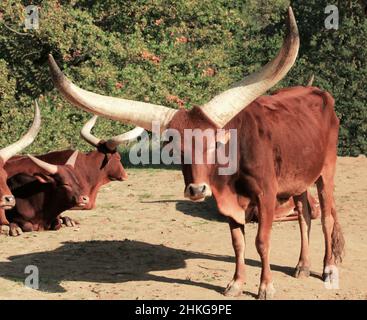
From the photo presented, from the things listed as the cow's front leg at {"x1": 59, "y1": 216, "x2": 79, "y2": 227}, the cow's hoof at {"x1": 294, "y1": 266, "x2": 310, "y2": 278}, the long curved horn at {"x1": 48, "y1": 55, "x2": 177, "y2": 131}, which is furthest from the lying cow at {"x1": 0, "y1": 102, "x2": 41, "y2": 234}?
the cow's hoof at {"x1": 294, "y1": 266, "x2": 310, "y2": 278}

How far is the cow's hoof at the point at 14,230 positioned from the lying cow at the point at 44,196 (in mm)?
56

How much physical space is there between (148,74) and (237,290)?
10.8 metres

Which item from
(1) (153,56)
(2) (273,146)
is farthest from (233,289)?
(1) (153,56)

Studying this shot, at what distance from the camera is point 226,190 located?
6.32 metres

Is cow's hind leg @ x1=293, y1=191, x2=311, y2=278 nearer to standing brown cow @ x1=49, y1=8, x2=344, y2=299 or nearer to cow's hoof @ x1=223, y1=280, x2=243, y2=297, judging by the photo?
standing brown cow @ x1=49, y1=8, x2=344, y2=299

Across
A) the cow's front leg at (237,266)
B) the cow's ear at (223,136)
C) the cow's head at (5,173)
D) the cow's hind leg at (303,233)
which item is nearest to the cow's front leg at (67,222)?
the cow's head at (5,173)

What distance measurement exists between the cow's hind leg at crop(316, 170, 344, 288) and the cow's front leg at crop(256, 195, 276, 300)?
92 centimetres

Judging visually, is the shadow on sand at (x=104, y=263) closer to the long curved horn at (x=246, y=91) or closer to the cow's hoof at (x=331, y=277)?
the cow's hoof at (x=331, y=277)

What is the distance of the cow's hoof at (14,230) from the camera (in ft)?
→ 30.2

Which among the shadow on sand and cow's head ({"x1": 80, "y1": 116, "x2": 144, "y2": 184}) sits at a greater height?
cow's head ({"x1": 80, "y1": 116, "x2": 144, "y2": 184})

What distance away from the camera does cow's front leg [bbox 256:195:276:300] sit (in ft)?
21.1

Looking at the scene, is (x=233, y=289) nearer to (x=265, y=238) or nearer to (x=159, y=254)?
(x=265, y=238)

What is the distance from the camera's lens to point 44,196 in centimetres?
977

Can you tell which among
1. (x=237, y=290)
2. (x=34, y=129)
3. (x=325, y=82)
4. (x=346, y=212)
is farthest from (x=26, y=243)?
(x=325, y=82)
